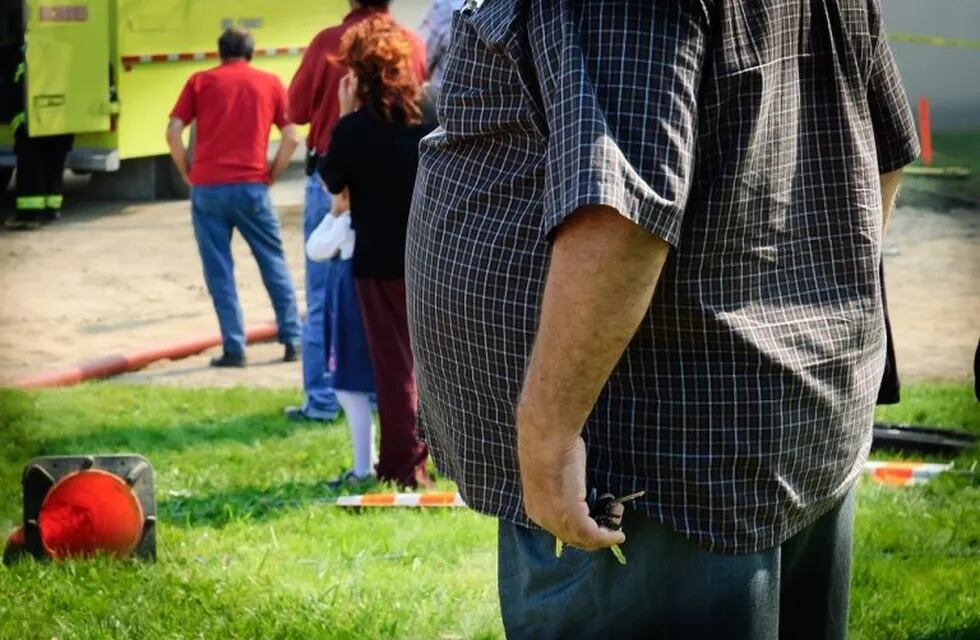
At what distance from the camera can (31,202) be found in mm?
13336

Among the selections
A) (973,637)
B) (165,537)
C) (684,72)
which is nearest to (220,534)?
(165,537)

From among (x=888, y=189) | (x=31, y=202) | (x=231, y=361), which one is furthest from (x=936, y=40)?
(x=888, y=189)

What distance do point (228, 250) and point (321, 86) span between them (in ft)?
7.01

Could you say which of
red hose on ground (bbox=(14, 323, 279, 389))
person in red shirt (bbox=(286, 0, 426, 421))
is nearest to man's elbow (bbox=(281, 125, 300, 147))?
red hose on ground (bbox=(14, 323, 279, 389))

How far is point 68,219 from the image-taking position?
Result: 14.0 m

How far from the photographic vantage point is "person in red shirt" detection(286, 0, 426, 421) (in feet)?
24.1

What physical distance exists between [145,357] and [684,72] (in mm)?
7532

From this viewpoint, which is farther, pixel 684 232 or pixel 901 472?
pixel 901 472

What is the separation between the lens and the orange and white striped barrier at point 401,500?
589 cm

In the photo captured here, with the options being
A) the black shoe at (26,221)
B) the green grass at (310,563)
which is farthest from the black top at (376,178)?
the black shoe at (26,221)

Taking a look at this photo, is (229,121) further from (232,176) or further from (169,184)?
(169,184)

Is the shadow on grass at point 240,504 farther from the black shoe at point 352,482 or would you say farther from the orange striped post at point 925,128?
the orange striped post at point 925,128

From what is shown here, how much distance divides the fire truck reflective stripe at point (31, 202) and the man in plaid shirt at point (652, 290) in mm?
11332

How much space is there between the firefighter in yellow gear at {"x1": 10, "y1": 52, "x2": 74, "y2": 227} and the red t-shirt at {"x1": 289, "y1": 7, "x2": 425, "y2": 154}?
599cm
